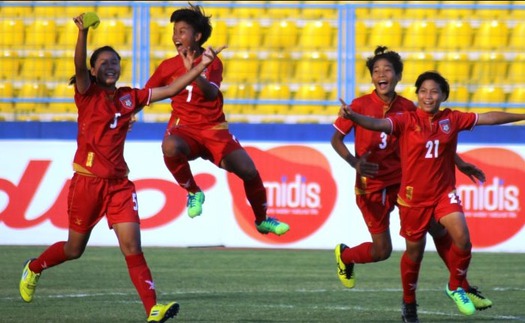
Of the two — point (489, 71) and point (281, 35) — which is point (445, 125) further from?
point (281, 35)

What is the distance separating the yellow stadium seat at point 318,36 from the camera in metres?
18.1

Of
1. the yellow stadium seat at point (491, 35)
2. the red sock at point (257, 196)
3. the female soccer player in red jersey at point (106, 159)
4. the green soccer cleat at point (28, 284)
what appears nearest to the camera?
the female soccer player in red jersey at point (106, 159)

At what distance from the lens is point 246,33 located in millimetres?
18641

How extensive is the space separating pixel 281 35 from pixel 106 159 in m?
9.90

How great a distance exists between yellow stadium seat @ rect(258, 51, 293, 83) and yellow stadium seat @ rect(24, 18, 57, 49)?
3.36 m

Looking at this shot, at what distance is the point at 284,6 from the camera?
58.3 feet

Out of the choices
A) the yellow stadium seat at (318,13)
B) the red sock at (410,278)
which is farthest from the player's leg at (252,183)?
the yellow stadium seat at (318,13)

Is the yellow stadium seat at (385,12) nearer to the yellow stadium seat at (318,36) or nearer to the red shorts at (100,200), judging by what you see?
the yellow stadium seat at (318,36)

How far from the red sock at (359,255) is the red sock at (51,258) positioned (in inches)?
112

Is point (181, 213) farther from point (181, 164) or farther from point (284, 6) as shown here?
point (181, 164)

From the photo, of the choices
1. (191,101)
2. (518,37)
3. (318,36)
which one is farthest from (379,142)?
(518,37)

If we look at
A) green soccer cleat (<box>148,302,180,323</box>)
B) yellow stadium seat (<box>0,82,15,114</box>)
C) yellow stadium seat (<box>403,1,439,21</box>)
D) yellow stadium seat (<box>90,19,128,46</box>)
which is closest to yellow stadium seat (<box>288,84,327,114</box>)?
yellow stadium seat (<box>403,1,439,21</box>)

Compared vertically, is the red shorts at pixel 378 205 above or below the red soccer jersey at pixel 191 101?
below

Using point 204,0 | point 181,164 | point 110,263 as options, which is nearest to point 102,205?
point 181,164
